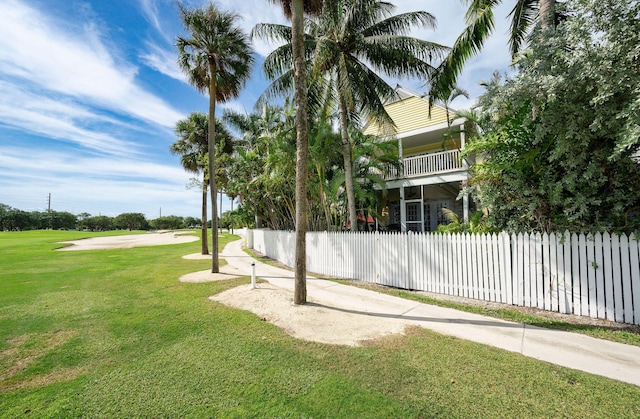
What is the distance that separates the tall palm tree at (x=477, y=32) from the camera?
25.7 feet

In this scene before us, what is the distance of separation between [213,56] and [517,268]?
11.6m

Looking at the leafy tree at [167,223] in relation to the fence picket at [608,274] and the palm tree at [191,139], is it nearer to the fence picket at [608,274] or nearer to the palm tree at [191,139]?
the palm tree at [191,139]

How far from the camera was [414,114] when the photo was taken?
17047 mm

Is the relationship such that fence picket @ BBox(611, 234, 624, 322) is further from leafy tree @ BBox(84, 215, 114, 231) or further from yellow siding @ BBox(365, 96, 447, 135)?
leafy tree @ BBox(84, 215, 114, 231)

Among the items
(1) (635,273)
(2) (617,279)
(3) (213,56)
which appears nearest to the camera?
(1) (635,273)

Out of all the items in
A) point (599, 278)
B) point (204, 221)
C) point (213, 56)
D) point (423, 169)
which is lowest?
A: point (599, 278)

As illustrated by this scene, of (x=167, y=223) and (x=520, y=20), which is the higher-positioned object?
(x=520, y=20)

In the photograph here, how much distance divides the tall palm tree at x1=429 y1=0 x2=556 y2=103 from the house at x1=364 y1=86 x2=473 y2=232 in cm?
459

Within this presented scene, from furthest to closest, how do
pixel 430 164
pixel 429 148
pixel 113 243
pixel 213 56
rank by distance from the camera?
1. pixel 113 243
2. pixel 429 148
3. pixel 430 164
4. pixel 213 56

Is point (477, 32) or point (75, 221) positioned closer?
point (477, 32)

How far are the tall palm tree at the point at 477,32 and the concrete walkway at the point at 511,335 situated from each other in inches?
277

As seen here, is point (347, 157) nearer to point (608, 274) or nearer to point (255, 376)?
point (608, 274)

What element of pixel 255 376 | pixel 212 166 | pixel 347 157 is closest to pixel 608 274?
pixel 255 376

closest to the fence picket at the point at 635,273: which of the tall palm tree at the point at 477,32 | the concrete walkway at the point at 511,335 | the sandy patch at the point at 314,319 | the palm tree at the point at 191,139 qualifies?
the concrete walkway at the point at 511,335
